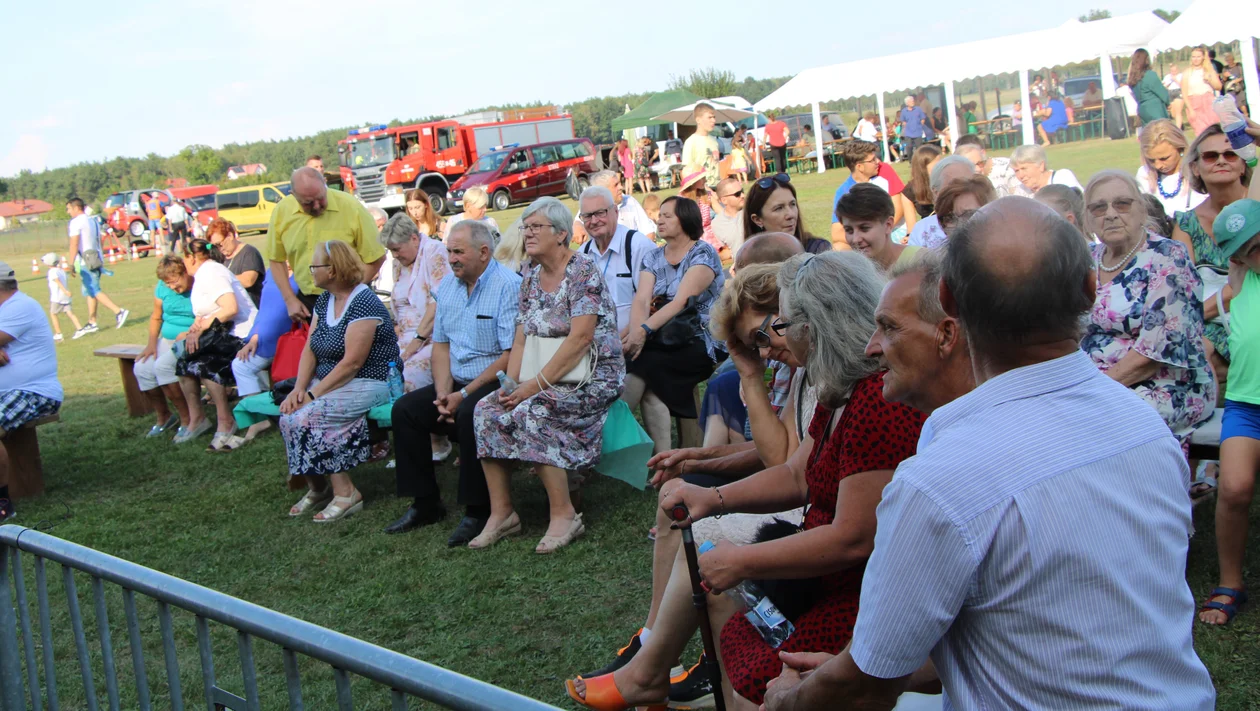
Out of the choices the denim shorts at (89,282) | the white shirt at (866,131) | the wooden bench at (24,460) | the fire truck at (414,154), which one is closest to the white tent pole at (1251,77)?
the white shirt at (866,131)

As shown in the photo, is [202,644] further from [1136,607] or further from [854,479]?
[1136,607]

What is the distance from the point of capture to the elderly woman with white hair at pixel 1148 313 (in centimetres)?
366

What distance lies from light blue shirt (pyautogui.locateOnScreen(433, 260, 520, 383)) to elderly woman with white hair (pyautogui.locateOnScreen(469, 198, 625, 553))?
385 millimetres

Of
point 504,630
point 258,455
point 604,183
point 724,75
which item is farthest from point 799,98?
point 724,75

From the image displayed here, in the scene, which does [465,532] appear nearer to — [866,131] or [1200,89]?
[1200,89]

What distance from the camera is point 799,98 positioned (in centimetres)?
2505

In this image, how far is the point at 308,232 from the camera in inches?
287

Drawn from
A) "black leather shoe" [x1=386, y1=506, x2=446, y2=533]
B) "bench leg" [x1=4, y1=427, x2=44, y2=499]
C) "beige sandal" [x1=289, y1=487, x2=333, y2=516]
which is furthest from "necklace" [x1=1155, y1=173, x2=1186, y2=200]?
"bench leg" [x1=4, y1=427, x2=44, y2=499]

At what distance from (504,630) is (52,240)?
41105mm

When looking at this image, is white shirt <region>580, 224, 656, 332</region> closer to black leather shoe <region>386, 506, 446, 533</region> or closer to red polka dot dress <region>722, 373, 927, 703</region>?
black leather shoe <region>386, 506, 446, 533</region>

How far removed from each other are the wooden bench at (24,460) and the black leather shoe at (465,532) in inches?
138

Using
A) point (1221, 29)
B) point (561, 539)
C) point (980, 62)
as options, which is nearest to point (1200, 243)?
point (561, 539)

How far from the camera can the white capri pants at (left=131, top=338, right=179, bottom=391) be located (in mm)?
8203

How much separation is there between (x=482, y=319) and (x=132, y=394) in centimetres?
530
